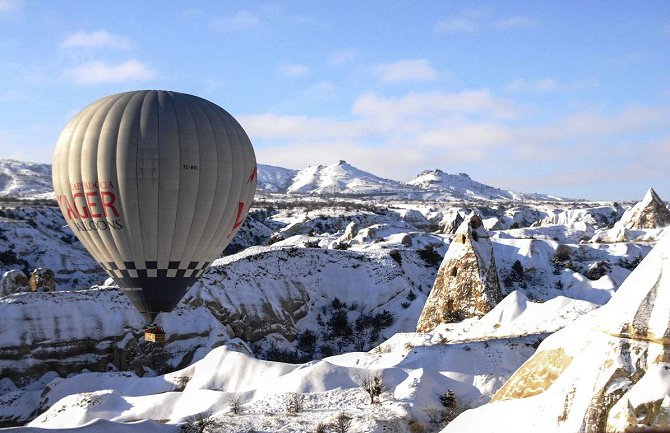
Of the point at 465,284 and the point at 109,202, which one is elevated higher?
the point at 109,202

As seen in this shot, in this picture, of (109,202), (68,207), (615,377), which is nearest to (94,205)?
(109,202)

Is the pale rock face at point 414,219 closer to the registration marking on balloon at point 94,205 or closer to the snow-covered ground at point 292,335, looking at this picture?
the snow-covered ground at point 292,335

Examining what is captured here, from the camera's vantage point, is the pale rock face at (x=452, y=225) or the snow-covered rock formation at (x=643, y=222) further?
the pale rock face at (x=452, y=225)

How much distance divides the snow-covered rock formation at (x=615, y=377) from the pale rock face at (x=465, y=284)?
2262 cm

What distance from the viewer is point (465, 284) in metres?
37.8

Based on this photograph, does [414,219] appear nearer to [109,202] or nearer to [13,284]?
[13,284]

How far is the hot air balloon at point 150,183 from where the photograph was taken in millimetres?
28281

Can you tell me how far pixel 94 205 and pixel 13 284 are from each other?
29.2m

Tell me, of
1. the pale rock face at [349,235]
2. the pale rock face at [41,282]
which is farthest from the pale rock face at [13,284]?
the pale rock face at [349,235]

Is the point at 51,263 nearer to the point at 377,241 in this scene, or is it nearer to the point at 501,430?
the point at 377,241

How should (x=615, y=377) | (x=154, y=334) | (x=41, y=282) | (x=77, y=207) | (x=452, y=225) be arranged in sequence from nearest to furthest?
(x=615, y=377) → (x=77, y=207) → (x=154, y=334) → (x=41, y=282) → (x=452, y=225)

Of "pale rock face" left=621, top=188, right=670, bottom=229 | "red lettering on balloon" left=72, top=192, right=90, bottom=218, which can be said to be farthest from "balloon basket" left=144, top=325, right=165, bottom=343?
"pale rock face" left=621, top=188, right=670, bottom=229

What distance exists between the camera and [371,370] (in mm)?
29578

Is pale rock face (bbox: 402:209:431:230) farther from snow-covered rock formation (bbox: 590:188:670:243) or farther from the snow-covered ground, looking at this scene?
snow-covered rock formation (bbox: 590:188:670:243)
